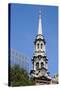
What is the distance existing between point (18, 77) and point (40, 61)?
0.27 m

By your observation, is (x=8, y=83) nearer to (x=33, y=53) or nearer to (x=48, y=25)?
(x=33, y=53)

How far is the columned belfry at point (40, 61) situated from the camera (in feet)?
8.21

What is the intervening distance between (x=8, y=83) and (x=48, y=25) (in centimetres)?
68

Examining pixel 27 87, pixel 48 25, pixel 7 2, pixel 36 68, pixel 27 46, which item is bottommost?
pixel 27 87

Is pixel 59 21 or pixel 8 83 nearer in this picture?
pixel 8 83

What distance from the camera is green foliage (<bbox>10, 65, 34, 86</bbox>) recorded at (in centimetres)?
244

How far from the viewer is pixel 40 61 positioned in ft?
8.27

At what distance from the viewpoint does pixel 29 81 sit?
2473 millimetres

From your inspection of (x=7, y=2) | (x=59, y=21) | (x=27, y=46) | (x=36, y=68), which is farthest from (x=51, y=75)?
(x=7, y=2)

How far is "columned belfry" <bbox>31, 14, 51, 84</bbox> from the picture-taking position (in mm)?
2502

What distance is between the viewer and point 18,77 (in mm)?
2453

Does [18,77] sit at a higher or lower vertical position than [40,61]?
lower

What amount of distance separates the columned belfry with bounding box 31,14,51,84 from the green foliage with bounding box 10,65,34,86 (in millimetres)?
90

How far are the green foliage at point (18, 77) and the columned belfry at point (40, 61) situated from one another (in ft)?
0.30
